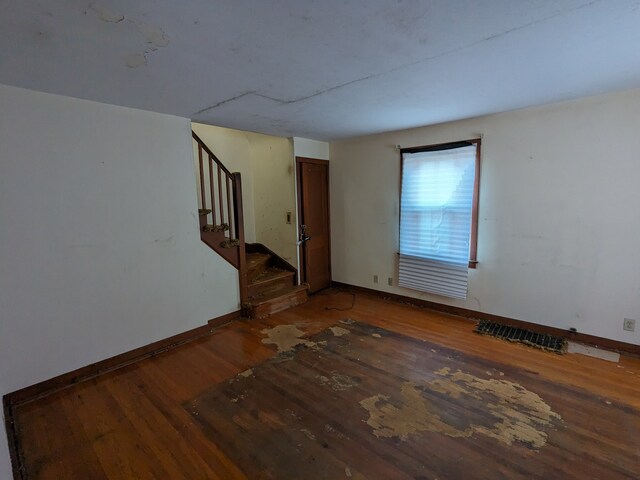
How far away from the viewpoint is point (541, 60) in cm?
197

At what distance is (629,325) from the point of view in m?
2.84

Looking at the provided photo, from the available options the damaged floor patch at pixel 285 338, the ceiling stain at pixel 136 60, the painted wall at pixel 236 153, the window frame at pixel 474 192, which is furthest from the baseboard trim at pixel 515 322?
the ceiling stain at pixel 136 60

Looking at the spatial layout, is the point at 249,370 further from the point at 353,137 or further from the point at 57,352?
the point at 353,137

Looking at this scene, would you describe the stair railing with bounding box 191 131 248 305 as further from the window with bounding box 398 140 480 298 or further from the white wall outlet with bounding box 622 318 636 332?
the white wall outlet with bounding box 622 318 636 332

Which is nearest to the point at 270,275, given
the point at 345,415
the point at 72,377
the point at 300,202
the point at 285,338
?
the point at 300,202

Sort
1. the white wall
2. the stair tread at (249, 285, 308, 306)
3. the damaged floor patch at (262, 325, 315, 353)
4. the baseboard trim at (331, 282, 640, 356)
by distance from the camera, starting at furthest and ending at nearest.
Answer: the stair tread at (249, 285, 308, 306) < the damaged floor patch at (262, 325, 315, 353) < the baseboard trim at (331, 282, 640, 356) < the white wall

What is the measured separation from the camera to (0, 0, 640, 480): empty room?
1680mm

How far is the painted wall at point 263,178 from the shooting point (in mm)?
4527

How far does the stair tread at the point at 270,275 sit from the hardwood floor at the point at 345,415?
1.15 meters

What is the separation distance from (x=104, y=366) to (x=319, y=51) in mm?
3174

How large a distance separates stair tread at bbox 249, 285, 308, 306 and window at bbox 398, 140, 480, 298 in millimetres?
1539

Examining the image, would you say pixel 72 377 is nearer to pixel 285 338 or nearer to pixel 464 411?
pixel 285 338

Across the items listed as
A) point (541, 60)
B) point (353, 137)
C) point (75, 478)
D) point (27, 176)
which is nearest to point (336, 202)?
point (353, 137)

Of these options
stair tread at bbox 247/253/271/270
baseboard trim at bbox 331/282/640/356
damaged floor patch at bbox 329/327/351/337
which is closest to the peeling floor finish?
damaged floor patch at bbox 329/327/351/337
